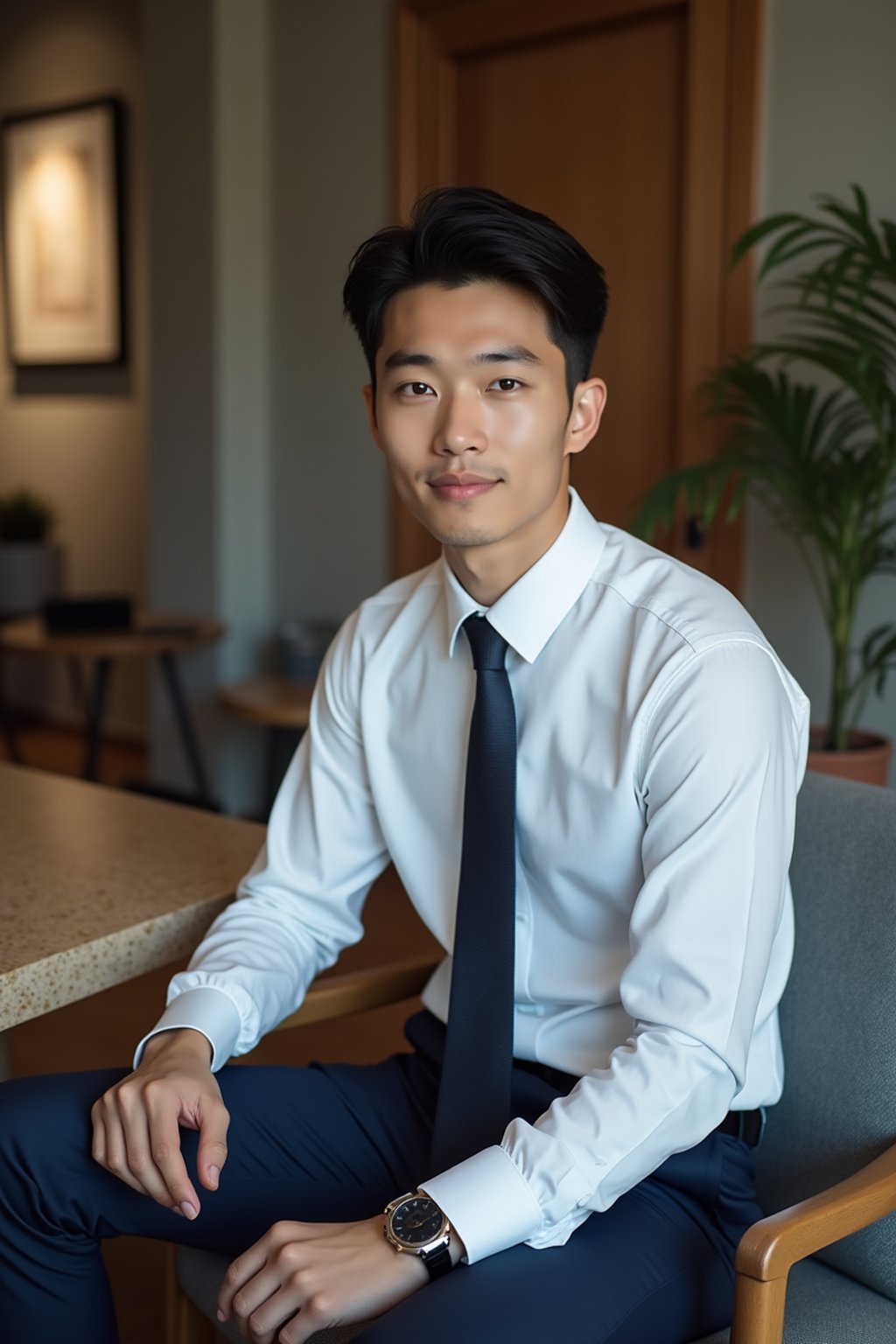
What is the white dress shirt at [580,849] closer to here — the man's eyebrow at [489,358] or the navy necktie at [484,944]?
the navy necktie at [484,944]

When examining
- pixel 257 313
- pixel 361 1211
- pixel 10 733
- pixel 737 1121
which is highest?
pixel 257 313

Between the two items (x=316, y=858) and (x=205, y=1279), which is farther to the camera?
(x=316, y=858)

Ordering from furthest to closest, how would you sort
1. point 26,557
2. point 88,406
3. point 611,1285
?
point 88,406 < point 26,557 < point 611,1285

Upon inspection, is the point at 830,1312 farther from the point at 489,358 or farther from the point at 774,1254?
the point at 489,358

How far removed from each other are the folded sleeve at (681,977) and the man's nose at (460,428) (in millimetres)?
298

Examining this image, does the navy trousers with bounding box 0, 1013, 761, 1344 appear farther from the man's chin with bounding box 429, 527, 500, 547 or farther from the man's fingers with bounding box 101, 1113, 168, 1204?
the man's chin with bounding box 429, 527, 500, 547

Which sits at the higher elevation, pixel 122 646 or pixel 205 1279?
pixel 122 646

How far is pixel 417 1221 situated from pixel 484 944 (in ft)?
0.93

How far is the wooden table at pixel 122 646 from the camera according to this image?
403 cm

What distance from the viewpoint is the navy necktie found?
1297 millimetres

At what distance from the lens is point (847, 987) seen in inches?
51.8

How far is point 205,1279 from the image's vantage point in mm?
1307

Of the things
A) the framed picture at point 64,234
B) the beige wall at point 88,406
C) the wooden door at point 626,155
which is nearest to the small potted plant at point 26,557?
the beige wall at point 88,406

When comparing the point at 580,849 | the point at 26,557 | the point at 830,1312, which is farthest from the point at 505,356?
the point at 26,557
